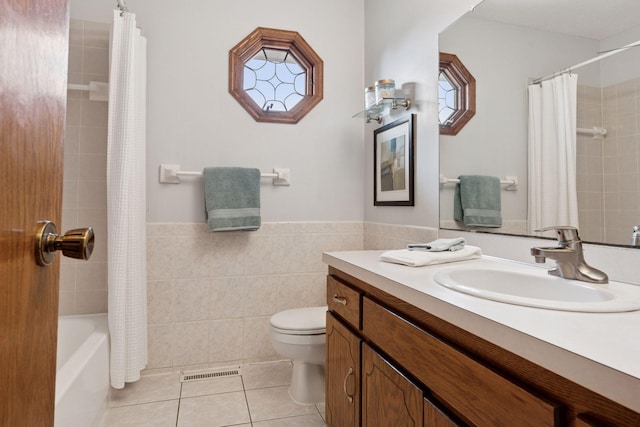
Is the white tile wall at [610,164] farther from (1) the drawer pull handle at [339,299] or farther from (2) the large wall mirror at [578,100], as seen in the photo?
(1) the drawer pull handle at [339,299]

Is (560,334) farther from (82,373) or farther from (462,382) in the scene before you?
(82,373)

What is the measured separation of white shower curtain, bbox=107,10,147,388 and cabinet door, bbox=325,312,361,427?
1.06m

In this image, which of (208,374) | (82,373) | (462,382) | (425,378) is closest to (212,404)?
(208,374)

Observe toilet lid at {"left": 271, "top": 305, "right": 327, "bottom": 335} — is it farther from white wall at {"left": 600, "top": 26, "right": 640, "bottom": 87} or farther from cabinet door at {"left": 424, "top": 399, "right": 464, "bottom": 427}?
white wall at {"left": 600, "top": 26, "right": 640, "bottom": 87}

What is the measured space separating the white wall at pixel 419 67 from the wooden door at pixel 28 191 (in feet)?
5.11

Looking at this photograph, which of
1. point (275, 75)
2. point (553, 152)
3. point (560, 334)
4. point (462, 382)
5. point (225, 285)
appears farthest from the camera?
point (275, 75)

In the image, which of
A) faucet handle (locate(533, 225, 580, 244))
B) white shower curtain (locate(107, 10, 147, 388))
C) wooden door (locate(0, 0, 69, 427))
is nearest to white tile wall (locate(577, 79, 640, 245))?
faucet handle (locate(533, 225, 580, 244))

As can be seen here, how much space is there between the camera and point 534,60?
1311 millimetres

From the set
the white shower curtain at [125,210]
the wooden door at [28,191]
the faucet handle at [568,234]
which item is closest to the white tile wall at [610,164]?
the faucet handle at [568,234]

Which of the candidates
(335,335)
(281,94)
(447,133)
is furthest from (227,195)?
(447,133)

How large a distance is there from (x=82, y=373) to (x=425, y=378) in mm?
1365

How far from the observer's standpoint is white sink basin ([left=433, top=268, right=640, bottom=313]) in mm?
731

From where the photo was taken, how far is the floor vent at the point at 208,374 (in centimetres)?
215

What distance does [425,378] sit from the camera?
2.84 ft
